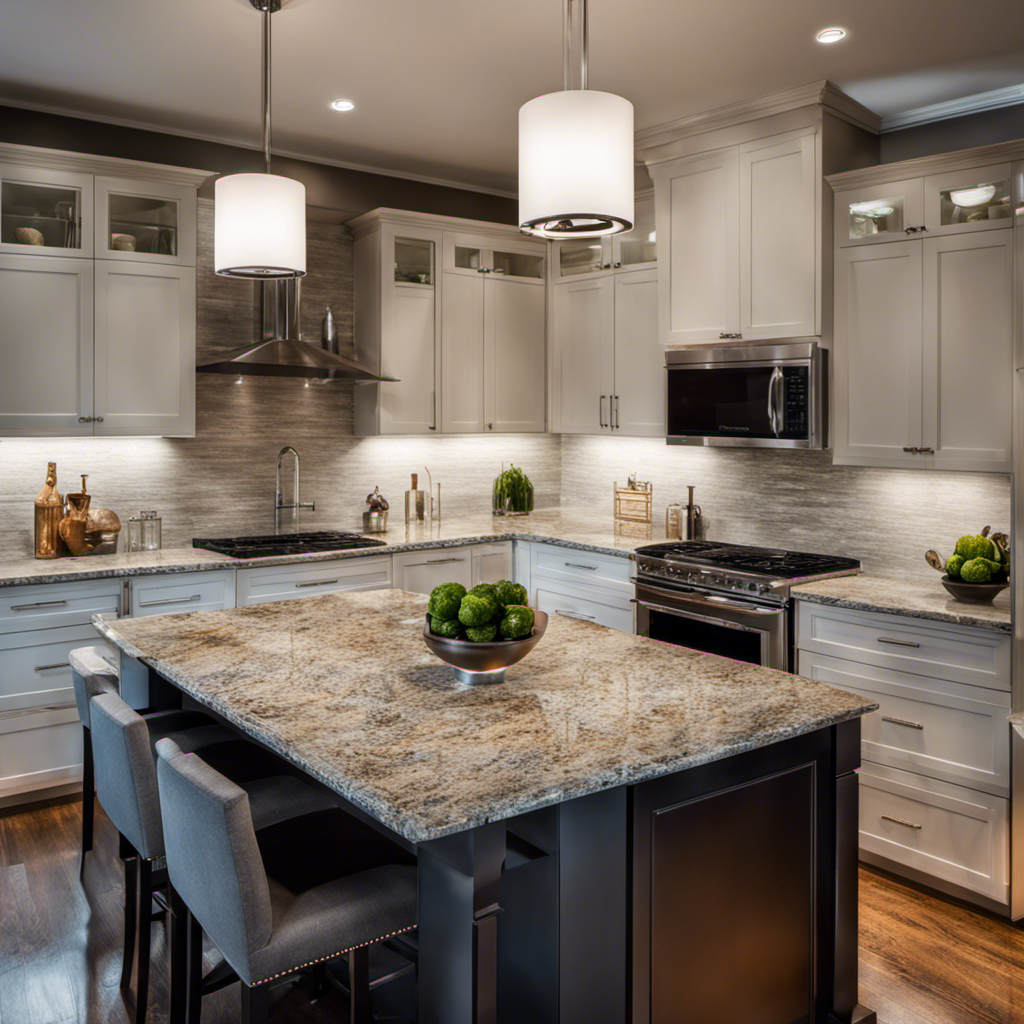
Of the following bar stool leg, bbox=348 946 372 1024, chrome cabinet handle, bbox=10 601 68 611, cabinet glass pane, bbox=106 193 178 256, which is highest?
cabinet glass pane, bbox=106 193 178 256

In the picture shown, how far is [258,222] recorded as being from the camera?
96.7 inches

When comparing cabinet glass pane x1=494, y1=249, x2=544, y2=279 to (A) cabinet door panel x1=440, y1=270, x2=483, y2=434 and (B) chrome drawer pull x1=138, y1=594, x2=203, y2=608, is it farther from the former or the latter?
(B) chrome drawer pull x1=138, y1=594, x2=203, y2=608

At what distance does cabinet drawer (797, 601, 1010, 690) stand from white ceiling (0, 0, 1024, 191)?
2.07 m

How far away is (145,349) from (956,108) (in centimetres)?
369

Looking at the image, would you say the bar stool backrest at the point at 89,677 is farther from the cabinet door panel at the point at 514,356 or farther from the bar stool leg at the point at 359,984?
the cabinet door panel at the point at 514,356

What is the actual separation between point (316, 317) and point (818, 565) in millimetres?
2957

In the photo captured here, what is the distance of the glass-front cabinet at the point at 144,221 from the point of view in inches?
158

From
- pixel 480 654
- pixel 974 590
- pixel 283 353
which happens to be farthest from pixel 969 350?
pixel 283 353

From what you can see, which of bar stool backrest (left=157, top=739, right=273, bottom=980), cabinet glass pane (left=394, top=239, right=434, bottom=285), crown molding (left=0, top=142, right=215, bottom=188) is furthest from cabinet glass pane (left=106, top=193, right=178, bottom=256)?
bar stool backrest (left=157, top=739, right=273, bottom=980)

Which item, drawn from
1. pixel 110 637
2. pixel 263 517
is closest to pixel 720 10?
pixel 110 637

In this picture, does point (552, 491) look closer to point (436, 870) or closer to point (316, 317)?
point (316, 317)

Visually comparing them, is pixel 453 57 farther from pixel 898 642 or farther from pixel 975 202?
pixel 898 642

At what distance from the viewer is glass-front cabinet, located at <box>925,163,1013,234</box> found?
331 centimetres

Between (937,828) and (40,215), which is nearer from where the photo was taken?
(937,828)
